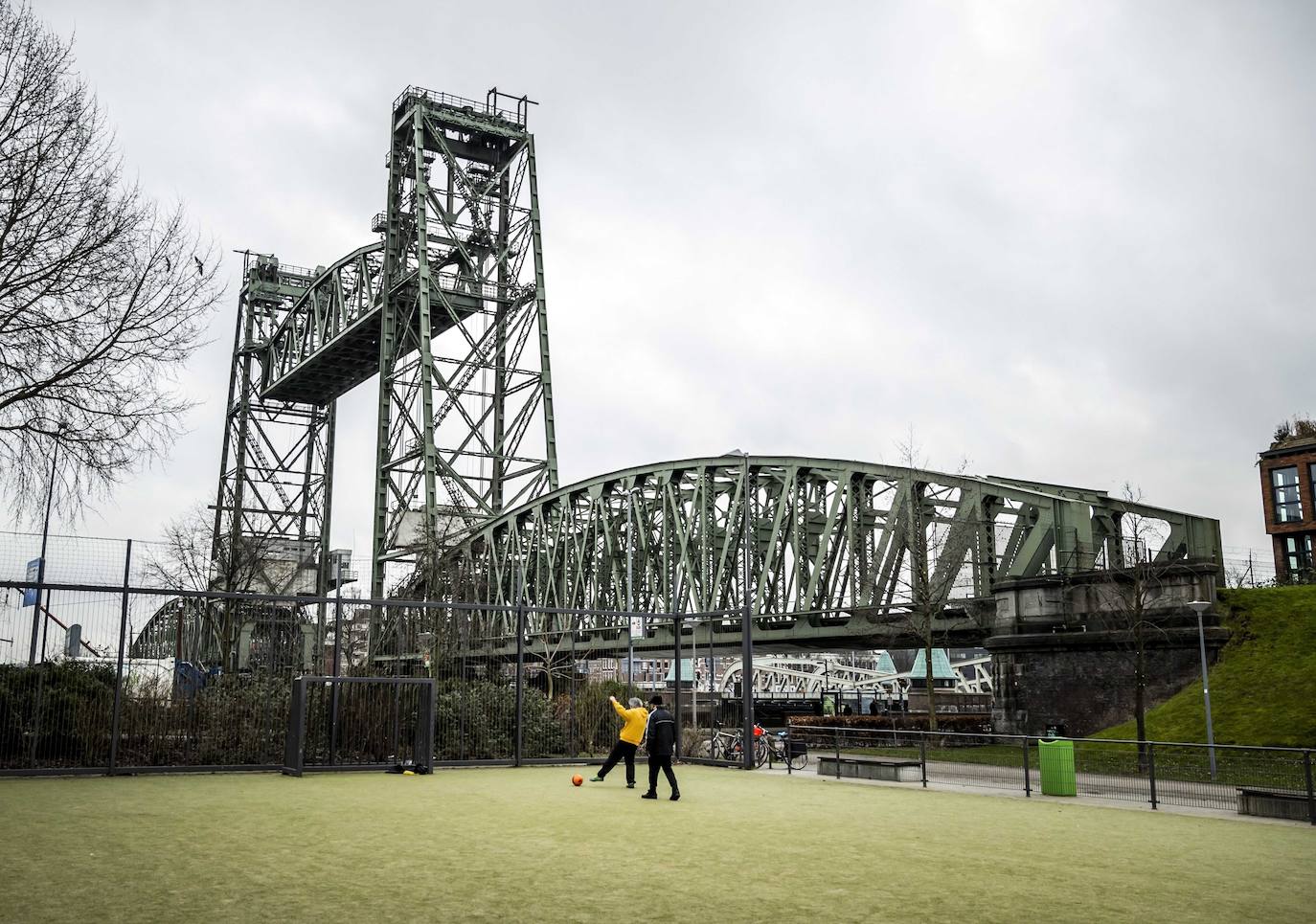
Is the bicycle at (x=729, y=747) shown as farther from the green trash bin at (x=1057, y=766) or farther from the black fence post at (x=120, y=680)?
the black fence post at (x=120, y=680)

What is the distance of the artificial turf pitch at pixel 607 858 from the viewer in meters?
8.77

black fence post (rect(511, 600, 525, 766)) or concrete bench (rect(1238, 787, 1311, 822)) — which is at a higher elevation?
black fence post (rect(511, 600, 525, 766))

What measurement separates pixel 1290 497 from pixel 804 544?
106 feet

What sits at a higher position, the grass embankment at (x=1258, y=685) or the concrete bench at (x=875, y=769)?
the grass embankment at (x=1258, y=685)

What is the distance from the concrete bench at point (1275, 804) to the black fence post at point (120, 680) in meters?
18.0

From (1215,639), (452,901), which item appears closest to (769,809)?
(452,901)

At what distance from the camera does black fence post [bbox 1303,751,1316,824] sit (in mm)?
15742

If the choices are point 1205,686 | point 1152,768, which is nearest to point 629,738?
point 1152,768

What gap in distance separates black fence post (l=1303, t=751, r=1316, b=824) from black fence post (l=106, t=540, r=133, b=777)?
1857 centimetres

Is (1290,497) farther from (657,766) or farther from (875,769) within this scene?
(657,766)

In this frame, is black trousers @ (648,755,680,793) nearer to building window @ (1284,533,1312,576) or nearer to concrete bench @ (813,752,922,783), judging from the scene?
concrete bench @ (813,752,922,783)

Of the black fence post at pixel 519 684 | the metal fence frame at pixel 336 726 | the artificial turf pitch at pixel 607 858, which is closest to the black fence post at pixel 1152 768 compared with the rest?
the artificial turf pitch at pixel 607 858

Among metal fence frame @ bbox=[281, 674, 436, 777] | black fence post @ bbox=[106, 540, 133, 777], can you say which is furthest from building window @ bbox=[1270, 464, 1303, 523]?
black fence post @ bbox=[106, 540, 133, 777]

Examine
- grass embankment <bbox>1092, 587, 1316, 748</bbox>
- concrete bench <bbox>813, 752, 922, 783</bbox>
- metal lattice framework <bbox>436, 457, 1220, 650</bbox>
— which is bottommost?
concrete bench <bbox>813, 752, 922, 783</bbox>
